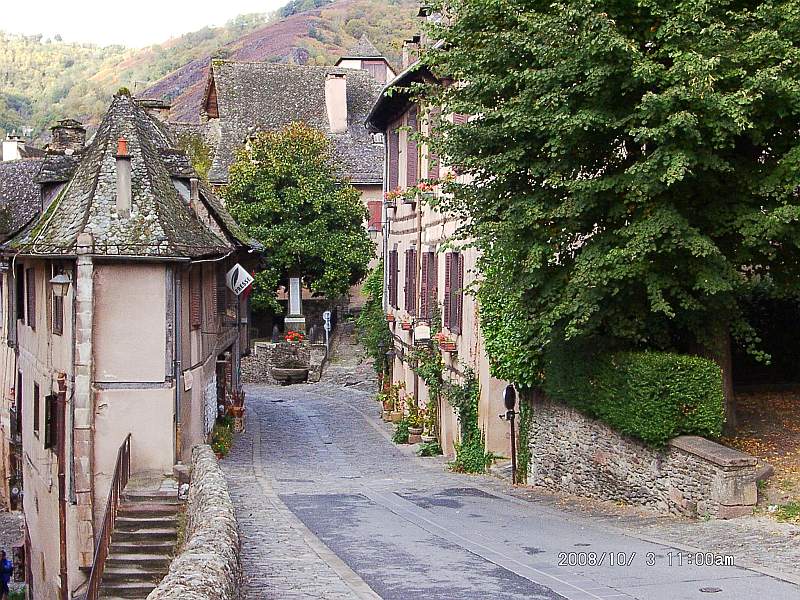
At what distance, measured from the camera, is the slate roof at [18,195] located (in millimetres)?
25812

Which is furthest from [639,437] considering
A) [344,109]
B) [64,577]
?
[344,109]

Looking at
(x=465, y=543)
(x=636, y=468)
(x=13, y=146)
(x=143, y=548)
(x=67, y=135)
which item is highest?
(x=13, y=146)

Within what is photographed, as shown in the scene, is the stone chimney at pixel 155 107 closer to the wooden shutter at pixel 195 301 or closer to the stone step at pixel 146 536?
the wooden shutter at pixel 195 301

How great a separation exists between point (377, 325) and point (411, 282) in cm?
619

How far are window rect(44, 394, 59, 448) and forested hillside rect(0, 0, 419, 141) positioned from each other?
Answer: 70751mm

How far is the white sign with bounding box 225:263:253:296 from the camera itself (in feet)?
90.3

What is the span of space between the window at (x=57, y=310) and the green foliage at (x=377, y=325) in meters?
16.3

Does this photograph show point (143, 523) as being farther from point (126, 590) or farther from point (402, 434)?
point (402, 434)

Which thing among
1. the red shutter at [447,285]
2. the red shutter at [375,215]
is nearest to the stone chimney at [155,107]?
the red shutter at [447,285]

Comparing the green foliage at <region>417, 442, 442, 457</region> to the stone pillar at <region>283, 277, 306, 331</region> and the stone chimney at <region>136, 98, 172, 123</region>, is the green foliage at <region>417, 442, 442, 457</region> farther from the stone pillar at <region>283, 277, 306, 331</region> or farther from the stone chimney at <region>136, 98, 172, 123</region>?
the stone pillar at <region>283, 277, 306, 331</region>

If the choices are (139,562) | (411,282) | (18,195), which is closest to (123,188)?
(139,562)

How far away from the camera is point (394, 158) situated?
33.2m

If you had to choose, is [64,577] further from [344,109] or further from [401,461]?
[344,109]

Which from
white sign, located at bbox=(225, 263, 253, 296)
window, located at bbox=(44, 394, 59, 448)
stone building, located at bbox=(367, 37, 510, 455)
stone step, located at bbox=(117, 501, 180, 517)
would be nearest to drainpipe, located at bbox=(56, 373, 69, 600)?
window, located at bbox=(44, 394, 59, 448)
